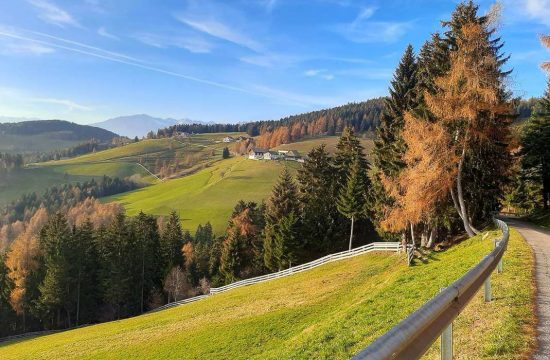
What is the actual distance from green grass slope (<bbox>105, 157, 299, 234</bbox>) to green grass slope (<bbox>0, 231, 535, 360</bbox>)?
8313cm

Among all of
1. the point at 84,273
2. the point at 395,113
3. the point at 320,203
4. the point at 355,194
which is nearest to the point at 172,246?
the point at 84,273

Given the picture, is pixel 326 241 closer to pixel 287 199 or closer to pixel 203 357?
pixel 287 199

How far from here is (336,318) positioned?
17.4 meters

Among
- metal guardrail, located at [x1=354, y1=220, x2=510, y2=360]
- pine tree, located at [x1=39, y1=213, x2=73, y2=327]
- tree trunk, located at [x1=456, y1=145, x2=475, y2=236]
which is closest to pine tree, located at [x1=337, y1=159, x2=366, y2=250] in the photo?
tree trunk, located at [x1=456, y1=145, x2=475, y2=236]

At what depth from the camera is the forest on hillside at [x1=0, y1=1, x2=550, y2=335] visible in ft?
88.5

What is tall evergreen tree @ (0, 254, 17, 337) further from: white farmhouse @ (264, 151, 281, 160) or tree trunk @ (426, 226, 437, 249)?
white farmhouse @ (264, 151, 281, 160)

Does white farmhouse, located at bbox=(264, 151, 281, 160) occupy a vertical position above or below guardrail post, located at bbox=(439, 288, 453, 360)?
above

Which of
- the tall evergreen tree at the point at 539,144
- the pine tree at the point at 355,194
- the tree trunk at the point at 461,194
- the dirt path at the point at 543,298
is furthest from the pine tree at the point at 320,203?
the dirt path at the point at 543,298

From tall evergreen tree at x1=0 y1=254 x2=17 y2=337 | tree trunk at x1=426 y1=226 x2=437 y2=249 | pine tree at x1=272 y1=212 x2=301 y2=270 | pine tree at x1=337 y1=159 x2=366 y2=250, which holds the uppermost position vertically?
pine tree at x1=337 y1=159 x2=366 y2=250

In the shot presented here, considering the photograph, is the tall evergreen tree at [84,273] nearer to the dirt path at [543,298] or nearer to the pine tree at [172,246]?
the pine tree at [172,246]

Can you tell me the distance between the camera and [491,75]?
25641 mm

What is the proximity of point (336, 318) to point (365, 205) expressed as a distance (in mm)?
33072

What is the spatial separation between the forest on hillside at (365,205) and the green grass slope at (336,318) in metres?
5.36

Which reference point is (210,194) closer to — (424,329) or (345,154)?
(345,154)
